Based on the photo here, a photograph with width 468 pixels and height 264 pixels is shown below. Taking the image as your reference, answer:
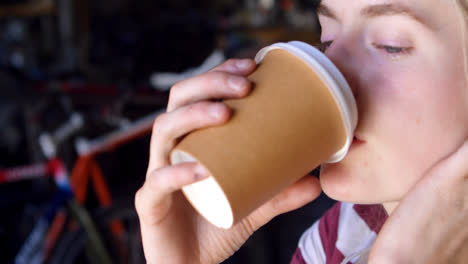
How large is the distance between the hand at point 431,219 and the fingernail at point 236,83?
263 mm

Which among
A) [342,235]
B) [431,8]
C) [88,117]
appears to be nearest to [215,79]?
[431,8]

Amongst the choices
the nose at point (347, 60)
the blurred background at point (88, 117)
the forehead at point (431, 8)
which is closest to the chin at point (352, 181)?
the nose at point (347, 60)

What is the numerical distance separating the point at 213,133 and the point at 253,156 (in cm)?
6

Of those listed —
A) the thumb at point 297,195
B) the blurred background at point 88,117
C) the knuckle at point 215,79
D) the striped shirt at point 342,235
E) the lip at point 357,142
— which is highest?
the knuckle at point 215,79

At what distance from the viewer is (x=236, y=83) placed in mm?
512

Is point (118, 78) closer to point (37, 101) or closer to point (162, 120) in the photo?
point (37, 101)

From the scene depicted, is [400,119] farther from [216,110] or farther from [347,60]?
[216,110]

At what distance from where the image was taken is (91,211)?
→ 197 centimetres

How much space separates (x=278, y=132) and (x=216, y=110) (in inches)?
3.0

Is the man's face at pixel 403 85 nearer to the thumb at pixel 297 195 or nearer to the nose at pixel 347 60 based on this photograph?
the nose at pixel 347 60

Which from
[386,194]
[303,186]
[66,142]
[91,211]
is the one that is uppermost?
[386,194]

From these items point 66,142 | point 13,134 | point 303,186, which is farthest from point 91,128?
point 303,186

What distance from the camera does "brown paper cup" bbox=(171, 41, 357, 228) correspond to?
17.8 inches

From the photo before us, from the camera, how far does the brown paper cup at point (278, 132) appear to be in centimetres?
45
